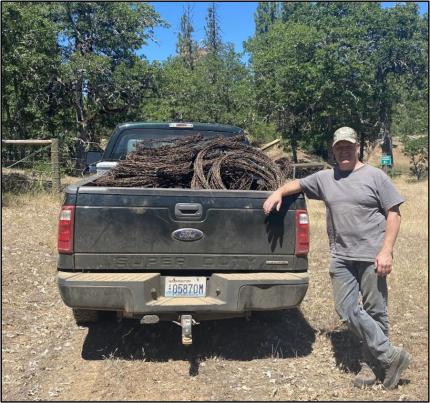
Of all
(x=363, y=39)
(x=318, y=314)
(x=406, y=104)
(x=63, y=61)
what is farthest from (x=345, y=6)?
(x=318, y=314)

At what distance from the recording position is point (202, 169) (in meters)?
4.77

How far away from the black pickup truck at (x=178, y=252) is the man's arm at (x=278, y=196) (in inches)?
3.3

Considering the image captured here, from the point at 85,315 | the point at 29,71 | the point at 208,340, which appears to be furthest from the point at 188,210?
the point at 29,71

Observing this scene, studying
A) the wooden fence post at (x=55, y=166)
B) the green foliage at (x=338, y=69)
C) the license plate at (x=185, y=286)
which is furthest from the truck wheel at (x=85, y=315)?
the green foliage at (x=338, y=69)

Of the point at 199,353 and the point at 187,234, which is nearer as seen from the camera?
the point at 187,234

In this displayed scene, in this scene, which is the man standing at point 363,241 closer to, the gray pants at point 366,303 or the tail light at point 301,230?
the gray pants at point 366,303

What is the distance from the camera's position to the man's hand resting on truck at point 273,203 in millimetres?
4122

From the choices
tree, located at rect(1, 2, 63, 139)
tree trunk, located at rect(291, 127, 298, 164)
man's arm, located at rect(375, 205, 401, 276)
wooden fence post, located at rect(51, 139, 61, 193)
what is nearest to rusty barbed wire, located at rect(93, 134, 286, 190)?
man's arm, located at rect(375, 205, 401, 276)

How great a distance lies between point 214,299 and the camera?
425 cm

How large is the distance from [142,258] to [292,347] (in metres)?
1.75

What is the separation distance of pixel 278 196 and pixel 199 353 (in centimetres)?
166

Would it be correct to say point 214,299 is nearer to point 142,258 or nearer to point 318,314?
point 142,258

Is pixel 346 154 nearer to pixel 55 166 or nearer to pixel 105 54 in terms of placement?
pixel 55 166

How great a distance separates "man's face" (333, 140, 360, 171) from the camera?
4117mm
